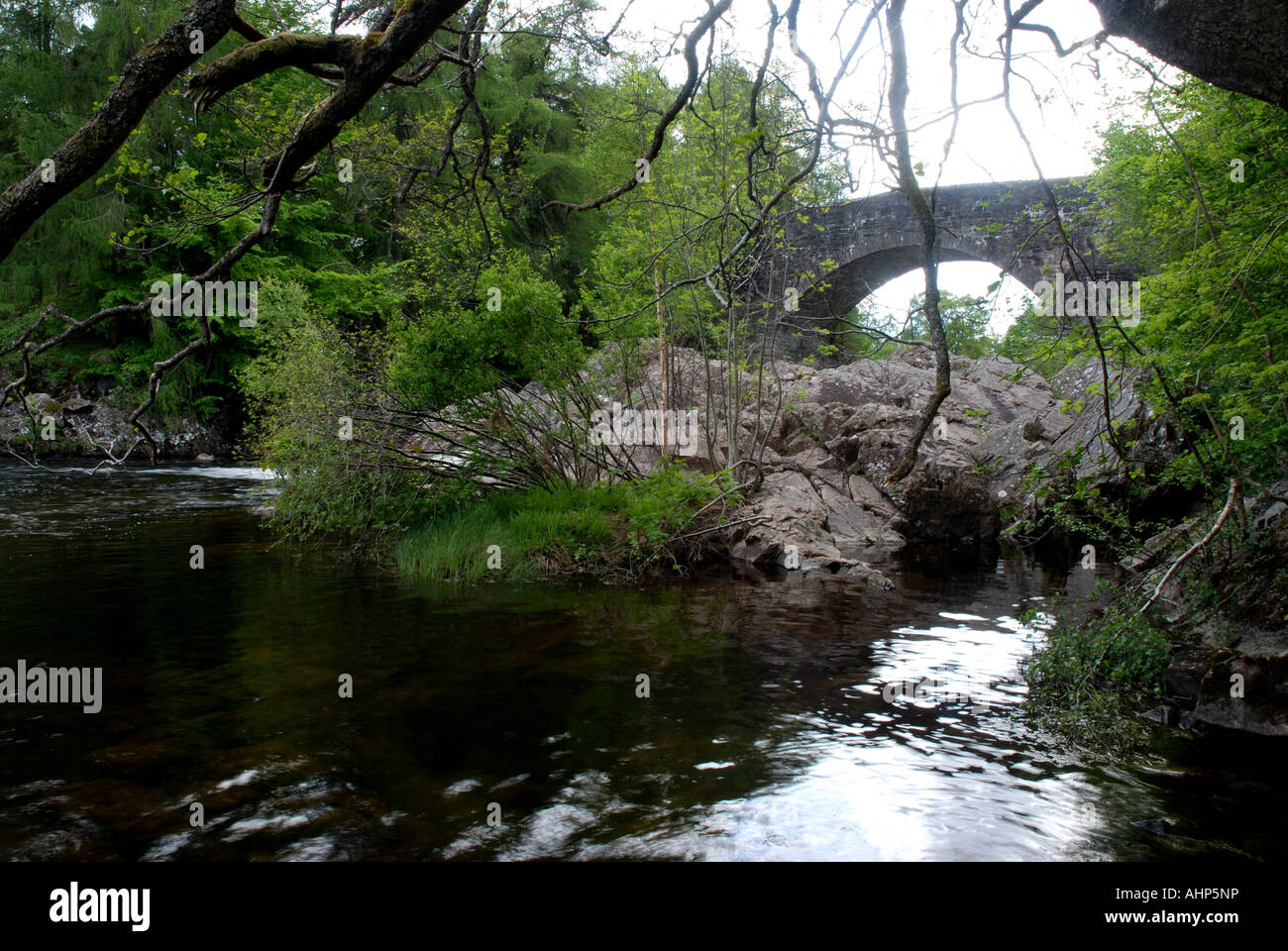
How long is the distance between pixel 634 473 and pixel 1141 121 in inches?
778

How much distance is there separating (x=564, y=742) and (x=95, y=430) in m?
29.0

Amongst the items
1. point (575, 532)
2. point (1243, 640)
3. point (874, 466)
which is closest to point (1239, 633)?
point (1243, 640)

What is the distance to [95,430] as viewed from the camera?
28.6 metres

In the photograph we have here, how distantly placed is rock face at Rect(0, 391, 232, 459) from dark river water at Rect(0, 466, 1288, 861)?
2070cm

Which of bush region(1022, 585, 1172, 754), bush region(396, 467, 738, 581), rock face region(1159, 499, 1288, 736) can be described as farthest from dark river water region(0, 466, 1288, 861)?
bush region(396, 467, 738, 581)

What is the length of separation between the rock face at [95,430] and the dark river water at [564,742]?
815 inches

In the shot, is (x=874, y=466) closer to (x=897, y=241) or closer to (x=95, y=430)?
(x=897, y=241)

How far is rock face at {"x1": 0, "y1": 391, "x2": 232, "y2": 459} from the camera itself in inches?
1109

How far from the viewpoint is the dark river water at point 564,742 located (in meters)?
4.66

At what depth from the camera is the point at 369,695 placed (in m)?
6.89

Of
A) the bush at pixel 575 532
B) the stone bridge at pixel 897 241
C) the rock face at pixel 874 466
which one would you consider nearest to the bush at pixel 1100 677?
the rock face at pixel 874 466
